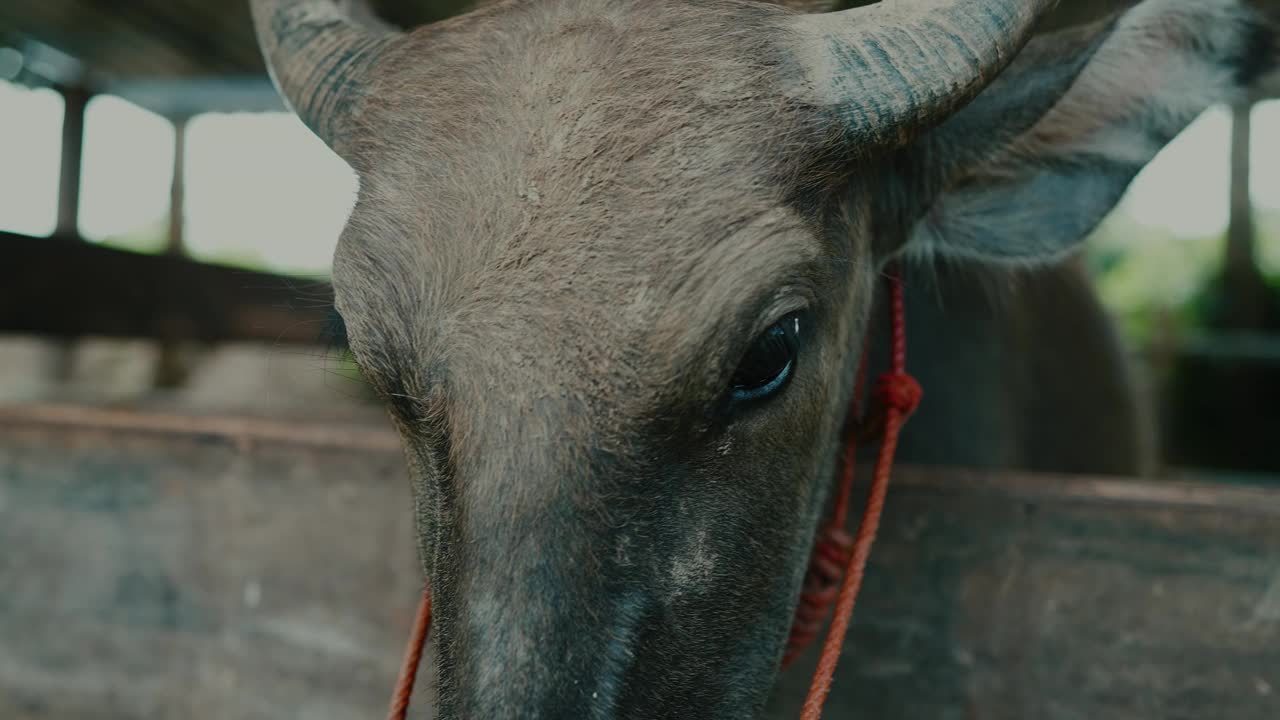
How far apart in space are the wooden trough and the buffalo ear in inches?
21.7

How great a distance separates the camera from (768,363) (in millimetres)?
1509

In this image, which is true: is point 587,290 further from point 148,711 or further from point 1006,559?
point 148,711

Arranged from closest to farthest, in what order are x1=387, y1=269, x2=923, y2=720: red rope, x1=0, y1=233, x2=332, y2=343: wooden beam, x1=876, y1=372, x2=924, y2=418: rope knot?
x1=387, y1=269, x2=923, y2=720: red rope, x1=876, y1=372, x2=924, y2=418: rope knot, x1=0, y1=233, x2=332, y2=343: wooden beam

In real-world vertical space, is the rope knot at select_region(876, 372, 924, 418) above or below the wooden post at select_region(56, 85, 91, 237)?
above

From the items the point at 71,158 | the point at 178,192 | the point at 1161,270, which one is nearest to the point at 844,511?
the point at 71,158

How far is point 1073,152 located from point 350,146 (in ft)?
4.70

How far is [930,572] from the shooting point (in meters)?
2.18

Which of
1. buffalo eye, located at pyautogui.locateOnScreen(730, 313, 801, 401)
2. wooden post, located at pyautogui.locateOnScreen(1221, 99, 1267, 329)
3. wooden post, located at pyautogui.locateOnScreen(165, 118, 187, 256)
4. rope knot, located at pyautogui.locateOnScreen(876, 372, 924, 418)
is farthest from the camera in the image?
wooden post, located at pyautogui.locateOnScreen(1221, 99, 1267, 329)

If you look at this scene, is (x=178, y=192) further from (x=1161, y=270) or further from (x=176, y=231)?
(x=1161, y=270)

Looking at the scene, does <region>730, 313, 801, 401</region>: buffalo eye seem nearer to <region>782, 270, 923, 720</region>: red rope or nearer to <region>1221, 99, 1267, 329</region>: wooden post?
<region>782, 270, 923, 720</region>: red rope

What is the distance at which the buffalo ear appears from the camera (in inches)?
74.2

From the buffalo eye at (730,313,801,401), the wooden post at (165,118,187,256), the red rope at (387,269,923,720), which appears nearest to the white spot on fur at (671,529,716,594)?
the buffalo eye at (730,313,801,401)

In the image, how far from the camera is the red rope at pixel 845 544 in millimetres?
1833

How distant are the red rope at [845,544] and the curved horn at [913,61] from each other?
0.45 metres
